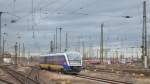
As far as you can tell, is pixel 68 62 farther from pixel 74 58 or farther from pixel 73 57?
pixel 74 58

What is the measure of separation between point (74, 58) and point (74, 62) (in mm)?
642

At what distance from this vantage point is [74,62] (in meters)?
58.3

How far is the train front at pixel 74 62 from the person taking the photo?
189 ft

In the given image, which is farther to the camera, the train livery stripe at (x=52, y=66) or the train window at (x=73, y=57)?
the train livery stripe at (x=52, y=66)

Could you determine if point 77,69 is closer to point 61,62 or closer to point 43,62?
point 61,62

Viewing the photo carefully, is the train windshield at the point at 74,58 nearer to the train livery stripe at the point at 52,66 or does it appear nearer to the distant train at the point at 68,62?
the distant train at the point at 68,62

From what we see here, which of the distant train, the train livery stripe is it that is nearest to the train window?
the distant train

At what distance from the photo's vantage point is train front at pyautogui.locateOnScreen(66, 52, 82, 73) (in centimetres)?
5767

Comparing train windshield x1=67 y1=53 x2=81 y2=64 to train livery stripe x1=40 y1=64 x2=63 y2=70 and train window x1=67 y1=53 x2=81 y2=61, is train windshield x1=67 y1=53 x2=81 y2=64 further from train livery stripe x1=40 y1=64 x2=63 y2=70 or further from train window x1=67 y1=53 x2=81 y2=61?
train livery stripe x1=40 y1=64 x2=63 y2=70

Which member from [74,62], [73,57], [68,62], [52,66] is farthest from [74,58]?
[52,66]

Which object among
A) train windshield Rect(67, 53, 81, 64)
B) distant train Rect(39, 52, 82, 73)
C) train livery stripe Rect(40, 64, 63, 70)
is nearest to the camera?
distant train Rect(39, 52, 82, 73)

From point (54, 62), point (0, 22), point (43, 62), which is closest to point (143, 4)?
point (54, 62)

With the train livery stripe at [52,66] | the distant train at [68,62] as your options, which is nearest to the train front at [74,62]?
the distant train at [68,62]

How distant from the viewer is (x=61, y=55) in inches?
2370
